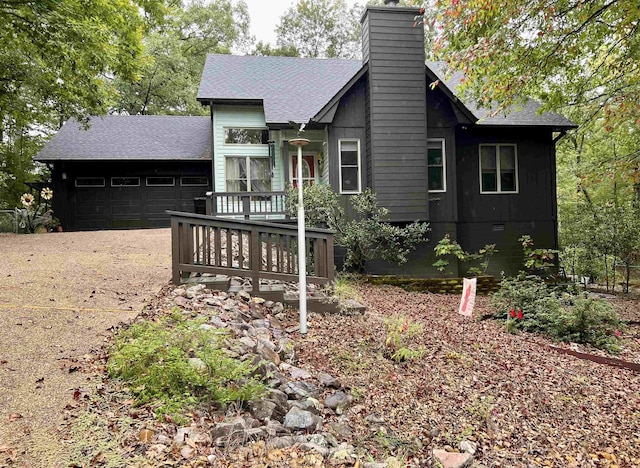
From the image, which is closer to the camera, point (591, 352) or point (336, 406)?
point (336, 406)

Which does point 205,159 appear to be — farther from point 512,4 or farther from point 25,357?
point 25,357

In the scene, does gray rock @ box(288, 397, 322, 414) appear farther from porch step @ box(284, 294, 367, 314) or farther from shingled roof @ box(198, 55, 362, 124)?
shingled roof @ box(198, 55, 362, 124)

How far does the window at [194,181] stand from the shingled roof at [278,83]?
3531 millimetres

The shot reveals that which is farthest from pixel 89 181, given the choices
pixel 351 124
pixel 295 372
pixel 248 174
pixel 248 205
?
pixel 295 372

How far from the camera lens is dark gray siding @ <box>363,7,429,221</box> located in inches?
405

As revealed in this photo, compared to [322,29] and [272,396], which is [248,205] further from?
[322,29]

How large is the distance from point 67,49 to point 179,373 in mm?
8360

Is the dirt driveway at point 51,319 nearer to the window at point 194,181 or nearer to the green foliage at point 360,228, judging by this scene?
the green foliage at point 360,228

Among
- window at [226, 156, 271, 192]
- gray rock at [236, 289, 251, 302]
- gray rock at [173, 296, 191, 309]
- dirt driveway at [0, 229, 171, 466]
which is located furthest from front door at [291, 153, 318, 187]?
gray rock at [173, 296, 191, 309]

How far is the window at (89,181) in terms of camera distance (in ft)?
49.5

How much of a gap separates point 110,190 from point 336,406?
1457 cm

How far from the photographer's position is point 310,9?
29672 mm

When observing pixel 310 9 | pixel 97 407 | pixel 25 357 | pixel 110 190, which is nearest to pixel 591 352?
pixel 97 407

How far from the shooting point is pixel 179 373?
268 cm
